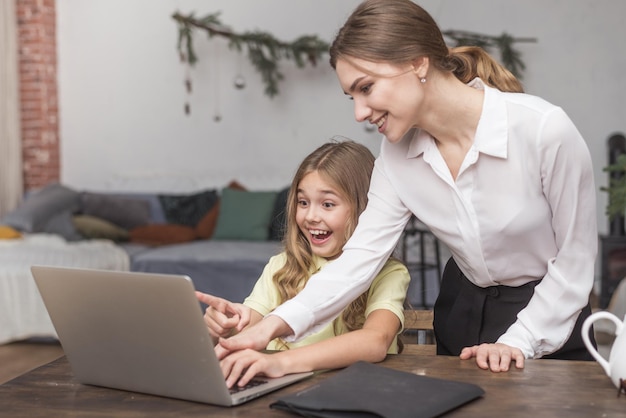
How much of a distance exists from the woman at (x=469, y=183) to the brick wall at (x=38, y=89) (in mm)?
5102

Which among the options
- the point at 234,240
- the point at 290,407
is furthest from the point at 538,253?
the point at 234,240

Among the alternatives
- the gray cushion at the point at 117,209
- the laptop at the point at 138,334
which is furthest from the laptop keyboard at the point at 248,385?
the gray cushion at the point at 117,209

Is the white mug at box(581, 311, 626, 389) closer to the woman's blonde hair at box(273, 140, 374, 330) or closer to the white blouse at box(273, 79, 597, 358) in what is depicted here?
the white blouse at box(273, 79, 597, 358)

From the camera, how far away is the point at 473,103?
5.37 ft

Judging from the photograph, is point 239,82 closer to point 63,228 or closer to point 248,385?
point 63,228

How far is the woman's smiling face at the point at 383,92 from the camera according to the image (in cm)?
150

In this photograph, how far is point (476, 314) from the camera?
1857 millimetres

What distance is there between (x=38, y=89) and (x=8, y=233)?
1481 millimetres

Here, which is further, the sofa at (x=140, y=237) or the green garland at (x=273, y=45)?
the green garland at (x=273, y=45)

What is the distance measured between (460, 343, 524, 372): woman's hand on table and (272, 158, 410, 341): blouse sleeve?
28cm

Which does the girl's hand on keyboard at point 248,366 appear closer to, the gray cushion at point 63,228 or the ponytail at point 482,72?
the ponytail at point 482,72

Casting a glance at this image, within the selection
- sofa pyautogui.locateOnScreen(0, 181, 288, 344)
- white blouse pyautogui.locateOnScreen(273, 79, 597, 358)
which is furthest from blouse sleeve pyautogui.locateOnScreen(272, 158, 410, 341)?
sofa pyautogui.locateOnScreen(0, 181, 288, 344)

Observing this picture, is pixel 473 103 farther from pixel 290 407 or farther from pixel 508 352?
pixel 290 407

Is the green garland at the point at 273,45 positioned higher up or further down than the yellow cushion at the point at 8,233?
higher up
